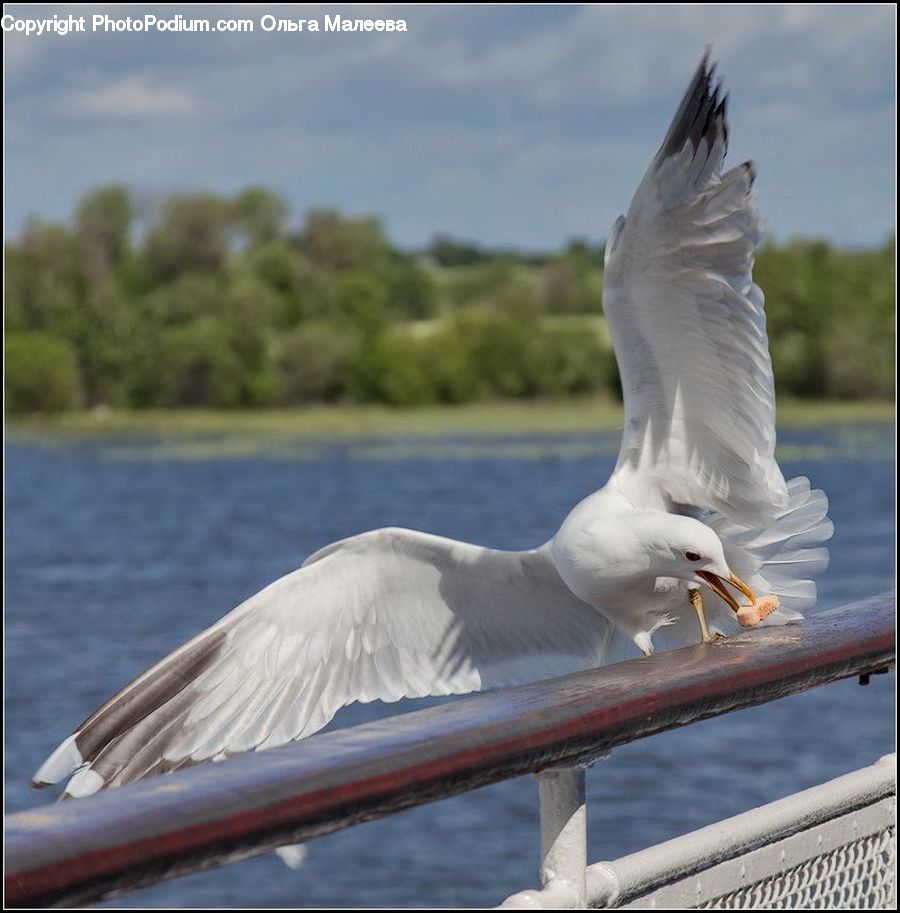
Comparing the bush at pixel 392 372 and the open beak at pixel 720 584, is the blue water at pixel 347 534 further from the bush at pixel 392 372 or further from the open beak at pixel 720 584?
the open beak at pixel 720 584

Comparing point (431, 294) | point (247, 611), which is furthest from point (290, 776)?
point (431, 294)

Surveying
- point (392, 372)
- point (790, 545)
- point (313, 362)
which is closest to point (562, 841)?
point (790, 545)

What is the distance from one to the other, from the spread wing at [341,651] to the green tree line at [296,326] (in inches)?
1691

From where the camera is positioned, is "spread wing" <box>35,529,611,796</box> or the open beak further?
A: the open beak

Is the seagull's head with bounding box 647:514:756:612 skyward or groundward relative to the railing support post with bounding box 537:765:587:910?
skyward

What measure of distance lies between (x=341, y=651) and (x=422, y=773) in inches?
62.5

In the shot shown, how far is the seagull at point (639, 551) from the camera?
2.80m

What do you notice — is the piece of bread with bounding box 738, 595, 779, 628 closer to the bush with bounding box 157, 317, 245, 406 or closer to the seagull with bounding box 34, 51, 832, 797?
the seagull with bounding box 34, 51, 832, 797

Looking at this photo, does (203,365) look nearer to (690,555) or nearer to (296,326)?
(296,326)

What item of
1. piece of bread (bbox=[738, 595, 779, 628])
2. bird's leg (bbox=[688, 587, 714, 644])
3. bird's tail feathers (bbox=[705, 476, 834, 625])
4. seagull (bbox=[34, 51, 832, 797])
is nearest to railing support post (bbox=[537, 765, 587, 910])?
seagull (bbox=[34, 51, 832, 797])

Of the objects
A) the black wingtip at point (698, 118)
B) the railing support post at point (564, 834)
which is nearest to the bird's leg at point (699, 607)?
the black wingtip at point (698, 118)

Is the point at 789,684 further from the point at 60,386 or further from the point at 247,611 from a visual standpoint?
the point at 60,386

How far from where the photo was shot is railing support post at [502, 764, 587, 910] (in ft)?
4.83

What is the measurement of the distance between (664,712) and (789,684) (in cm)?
22
